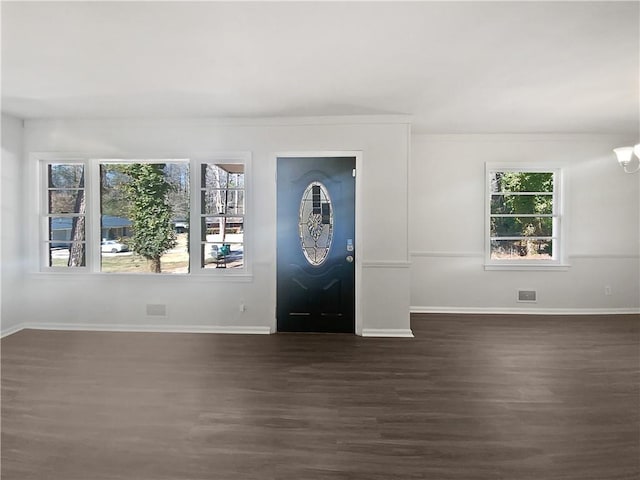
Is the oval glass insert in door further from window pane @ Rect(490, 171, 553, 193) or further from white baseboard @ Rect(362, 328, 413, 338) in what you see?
window pane @ Rect(490, 171, 553, 193)

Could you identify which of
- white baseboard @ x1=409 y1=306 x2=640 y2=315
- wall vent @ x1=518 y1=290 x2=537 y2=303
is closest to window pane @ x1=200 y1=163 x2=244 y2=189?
white baseboard @ x1=409 y1=306 x2=640 y2=315

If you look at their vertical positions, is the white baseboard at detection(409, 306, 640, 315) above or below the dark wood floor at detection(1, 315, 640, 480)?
above

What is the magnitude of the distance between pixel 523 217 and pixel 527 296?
3.73 feet

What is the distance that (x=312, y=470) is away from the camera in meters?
2.05

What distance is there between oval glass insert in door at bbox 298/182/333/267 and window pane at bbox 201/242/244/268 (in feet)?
2.64

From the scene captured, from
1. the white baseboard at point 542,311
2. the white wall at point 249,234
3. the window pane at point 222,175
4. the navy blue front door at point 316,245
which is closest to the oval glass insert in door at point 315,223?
the navy blue front door at point 316,245

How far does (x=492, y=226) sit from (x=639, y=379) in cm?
269

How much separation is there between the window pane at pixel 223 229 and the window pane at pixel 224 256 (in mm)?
63

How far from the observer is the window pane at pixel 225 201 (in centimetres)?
464

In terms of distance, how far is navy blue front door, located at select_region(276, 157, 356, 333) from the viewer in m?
4.49

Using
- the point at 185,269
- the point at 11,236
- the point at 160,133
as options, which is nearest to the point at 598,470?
the point at 185,269

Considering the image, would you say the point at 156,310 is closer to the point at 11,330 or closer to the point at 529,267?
the point at 11,330

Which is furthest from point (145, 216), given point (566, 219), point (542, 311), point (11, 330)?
point (566, 219)

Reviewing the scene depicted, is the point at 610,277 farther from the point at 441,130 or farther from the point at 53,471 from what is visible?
the point at 53,471
